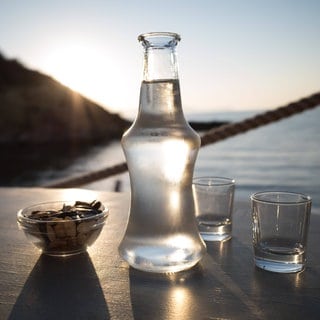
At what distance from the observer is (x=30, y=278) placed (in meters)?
0.45

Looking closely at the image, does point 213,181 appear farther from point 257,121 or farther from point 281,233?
point 257,121

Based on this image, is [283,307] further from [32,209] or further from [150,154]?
[32,209]

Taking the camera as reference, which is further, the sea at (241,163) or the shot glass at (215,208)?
the sea at (241,163)

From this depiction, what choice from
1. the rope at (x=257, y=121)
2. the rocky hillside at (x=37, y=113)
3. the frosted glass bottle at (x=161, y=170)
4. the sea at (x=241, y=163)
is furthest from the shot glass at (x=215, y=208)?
the rocky hillside at (x=37, y=113)

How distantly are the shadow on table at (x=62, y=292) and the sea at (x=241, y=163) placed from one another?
211 inches

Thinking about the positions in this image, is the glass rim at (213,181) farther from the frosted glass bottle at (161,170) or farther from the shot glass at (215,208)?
the frosted glass bottle at (161,170)

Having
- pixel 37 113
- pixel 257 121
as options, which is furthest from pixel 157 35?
pixel 37 113

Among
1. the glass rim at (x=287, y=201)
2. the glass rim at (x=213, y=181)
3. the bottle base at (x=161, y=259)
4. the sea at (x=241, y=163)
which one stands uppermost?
the glass rim at (x=287, y=201)

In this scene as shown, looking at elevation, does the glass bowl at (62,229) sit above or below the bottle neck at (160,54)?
below

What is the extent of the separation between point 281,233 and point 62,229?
26 centimetres

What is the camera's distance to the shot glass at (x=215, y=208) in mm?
583

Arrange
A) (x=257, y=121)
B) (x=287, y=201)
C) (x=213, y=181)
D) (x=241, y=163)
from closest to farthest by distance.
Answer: (x=287, y=201), (x=213, y=181), (x=257, y=121), (x=241, y=163)

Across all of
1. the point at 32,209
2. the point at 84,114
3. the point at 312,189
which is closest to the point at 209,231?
the point at 32,209

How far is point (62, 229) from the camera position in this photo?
496 millimetres
